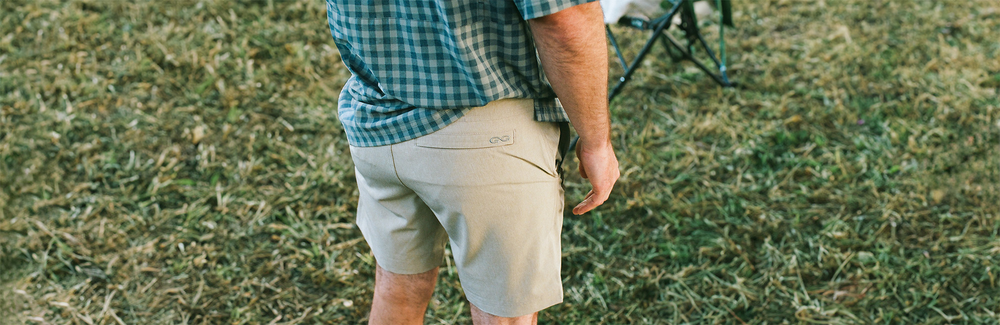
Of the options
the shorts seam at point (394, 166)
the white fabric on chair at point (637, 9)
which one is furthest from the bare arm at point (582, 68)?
the white fabric on chair at point (637, 9)

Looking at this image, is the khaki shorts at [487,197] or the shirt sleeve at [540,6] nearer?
the shirt sleeve at [540,6]

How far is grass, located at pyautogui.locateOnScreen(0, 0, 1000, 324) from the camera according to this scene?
2.44 metres

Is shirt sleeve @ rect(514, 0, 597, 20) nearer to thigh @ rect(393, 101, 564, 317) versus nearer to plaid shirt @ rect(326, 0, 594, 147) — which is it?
plaid shirt @ rect(326, 0, 594, 147)

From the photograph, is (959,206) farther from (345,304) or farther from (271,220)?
(271,220)

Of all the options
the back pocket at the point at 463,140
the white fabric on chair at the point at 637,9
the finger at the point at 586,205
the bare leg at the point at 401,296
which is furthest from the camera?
the white fabric on chair at the point at 637,9

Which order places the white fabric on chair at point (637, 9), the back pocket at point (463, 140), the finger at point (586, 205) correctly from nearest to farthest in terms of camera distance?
the back pocket at point (463, 140), the finger at point (586, 205), the white fabric on chair at point (637, 9)

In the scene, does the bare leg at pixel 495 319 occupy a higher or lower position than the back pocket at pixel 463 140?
lower

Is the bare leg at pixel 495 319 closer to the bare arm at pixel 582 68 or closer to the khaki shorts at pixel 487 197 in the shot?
the khaki shorts at pixel 487 197

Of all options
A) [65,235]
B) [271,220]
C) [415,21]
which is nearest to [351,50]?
[415,21]

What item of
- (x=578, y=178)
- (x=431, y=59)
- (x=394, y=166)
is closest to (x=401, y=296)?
(x=394, y=166)

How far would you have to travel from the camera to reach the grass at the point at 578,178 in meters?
2.44

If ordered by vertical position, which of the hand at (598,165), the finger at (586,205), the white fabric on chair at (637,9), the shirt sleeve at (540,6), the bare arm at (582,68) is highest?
the shirt sleeve at (540,6)

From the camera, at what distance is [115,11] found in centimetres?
415

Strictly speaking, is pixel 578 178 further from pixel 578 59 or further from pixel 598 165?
pixel 578 59
